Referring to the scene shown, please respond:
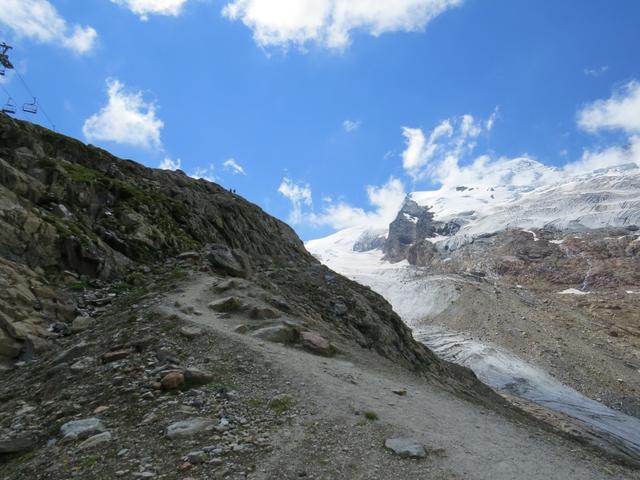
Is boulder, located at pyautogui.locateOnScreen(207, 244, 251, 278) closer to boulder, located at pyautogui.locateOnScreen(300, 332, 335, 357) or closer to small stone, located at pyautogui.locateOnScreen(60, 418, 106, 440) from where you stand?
boulder, located at pyautogui.locateOnScreen(300, 332, 335, 357)

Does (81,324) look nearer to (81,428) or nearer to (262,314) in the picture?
(262,314)

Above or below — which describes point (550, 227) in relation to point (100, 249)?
above

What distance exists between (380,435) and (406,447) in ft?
2.00

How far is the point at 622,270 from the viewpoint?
466 ft

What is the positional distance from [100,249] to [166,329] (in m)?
10.5

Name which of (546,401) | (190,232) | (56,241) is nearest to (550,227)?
→ (546,401)

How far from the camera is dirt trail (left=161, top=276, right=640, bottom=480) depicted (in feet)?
25.9

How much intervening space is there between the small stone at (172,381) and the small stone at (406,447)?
477 cm

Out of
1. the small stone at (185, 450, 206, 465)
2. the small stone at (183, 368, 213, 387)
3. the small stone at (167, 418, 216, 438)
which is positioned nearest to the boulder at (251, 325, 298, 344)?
the small stone at (183, 368, 213, 387)

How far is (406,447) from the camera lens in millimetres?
8617

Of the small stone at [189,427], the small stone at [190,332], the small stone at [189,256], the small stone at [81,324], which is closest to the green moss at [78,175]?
the small stone at [189,256]

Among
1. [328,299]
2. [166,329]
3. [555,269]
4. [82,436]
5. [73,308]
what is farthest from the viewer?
[555,269]

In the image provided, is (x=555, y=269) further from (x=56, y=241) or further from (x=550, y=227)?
(x=56, y=241)

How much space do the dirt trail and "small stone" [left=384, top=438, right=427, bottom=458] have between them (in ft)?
0.57
